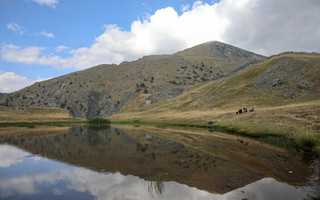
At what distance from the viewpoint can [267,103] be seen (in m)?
74.9

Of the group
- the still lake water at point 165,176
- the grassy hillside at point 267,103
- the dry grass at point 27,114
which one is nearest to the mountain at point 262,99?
the grassy hillside at point 267,103

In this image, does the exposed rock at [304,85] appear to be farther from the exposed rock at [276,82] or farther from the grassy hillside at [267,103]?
the exposed rock at [276,82]

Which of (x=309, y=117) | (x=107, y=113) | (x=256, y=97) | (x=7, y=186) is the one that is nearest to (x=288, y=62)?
(x=256, y=97)

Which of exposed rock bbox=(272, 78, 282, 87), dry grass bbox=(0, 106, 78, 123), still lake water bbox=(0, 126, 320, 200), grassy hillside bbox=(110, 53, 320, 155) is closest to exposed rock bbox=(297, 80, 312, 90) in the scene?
grassy hillside bbox=(110, 53, 320, 155)

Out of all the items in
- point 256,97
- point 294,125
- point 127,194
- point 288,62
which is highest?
point 288,62

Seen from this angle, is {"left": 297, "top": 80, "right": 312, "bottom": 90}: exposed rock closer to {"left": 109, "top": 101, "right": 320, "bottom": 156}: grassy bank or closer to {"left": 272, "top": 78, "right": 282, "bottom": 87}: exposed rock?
{"left": 272, "top": 78, "right": 282, "bottom": 87}: exposed rock

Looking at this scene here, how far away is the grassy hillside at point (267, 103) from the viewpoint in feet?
125

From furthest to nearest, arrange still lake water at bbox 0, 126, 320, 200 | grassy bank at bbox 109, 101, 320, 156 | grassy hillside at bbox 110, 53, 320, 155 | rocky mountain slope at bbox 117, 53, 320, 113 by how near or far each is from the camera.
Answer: rocky mountain slope at bbox 117, 53, 320, 113
grassy hillside at bbox 110, 53, 320, 155
grassy bank at bbox 109, 101, 320, 156
still lake water at bbox 0, 126, 320, 200

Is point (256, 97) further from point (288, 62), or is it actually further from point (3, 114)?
point (3, 114)

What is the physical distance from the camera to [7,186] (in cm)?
1600

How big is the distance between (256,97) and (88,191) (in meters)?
81.7

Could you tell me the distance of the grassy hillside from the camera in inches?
1501

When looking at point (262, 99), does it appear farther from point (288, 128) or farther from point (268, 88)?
point (288, 128)

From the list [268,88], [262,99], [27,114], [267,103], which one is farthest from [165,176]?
[27,114]
